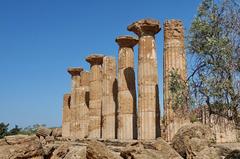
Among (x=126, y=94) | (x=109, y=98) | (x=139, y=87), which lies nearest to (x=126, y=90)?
(x=126, y=94)

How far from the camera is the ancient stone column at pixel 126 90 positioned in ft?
65.9

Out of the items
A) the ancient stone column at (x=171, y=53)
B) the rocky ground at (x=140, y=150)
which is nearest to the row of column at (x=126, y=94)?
the ancient stone column at (x=171, y=53)

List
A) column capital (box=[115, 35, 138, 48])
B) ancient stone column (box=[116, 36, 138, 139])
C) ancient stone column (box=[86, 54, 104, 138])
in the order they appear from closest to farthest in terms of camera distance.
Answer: ancient stone column (box=[116, 36, 138, 139]) → column capital (box=[115, 35, 138, 48]) → ancient stone column (box=[86, 54, 104, 138])

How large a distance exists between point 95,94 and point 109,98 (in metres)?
3.44

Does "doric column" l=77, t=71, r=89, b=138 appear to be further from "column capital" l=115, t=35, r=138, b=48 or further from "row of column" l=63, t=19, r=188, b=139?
"column capital" l=115, t=35, r=138, b=48

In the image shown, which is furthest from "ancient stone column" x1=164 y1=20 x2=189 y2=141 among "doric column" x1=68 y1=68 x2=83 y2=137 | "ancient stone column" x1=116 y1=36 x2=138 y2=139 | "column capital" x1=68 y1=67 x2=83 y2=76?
"column capital" x1=68 y1=67 x2=83 y2=76

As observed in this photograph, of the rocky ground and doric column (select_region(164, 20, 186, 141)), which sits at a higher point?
doric column (select_region(164, 20, 186, 141))

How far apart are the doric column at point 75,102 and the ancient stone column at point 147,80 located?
1304 cm

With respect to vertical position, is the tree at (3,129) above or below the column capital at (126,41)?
below

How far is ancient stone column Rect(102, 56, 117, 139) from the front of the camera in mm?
22542

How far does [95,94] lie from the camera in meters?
26.6

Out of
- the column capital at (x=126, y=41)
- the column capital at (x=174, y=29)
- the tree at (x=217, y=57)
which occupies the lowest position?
the tree at (x=217, y=57)

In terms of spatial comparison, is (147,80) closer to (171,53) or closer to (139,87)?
(139,87)

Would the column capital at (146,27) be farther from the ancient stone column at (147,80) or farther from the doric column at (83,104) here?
the doric column at (83,104)
